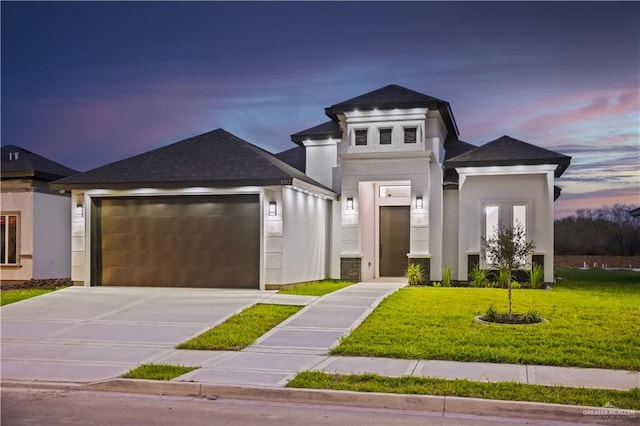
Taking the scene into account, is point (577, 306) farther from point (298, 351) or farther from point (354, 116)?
point (354, 116)

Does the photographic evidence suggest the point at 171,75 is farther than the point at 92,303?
Yes

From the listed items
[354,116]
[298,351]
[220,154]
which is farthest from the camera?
[354,116]

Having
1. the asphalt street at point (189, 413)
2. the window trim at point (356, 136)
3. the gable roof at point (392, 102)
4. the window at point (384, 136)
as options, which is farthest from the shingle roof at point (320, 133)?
the asphalt street at point (189, 413)

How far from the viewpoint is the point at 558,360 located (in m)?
9.09

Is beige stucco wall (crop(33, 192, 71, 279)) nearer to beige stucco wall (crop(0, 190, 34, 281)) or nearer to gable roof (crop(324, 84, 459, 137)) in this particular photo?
beige stucco wall (crop(0, 190, 34, 281))

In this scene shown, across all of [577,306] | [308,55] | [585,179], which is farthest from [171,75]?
[585,179]

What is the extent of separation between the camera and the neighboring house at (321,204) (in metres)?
17.7

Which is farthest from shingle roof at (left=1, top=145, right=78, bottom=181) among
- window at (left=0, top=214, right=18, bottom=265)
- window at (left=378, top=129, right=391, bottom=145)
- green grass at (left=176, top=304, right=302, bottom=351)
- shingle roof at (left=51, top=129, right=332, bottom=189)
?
window at (left=378, top=129, right=391, bottom=145)

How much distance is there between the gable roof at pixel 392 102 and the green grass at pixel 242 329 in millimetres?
8793

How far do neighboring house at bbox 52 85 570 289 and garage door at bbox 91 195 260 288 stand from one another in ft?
0.10

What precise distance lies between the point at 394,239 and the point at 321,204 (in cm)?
337

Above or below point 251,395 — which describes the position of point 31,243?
above

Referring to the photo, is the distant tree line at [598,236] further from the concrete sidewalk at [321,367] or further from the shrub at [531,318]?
the concrete sidewalk at [321,367]

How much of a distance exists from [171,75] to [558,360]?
82.4ft
